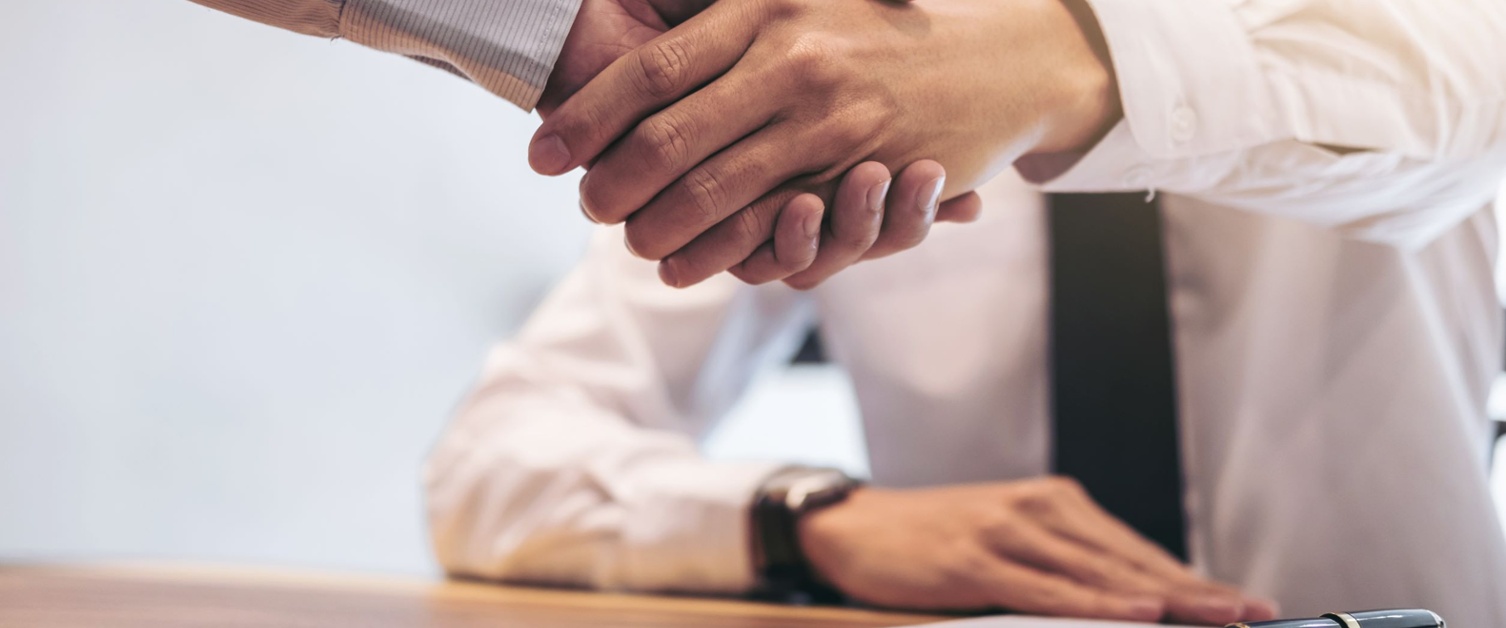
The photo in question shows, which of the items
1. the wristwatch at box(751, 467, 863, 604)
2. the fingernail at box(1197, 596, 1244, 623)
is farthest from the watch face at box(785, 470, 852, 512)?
the fingernail at box(1197, 596, 1244, 623)

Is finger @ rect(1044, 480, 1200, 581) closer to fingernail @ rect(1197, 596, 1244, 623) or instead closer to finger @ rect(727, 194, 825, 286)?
fingernail @ rect(1197, 596, 1244, 623)

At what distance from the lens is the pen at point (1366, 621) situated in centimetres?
36

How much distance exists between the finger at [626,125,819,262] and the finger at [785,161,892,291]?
32 mm

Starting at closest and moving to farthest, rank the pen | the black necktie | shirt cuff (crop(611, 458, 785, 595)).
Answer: the pen < shirt cuff (crop(611, 458, 785, 595)) < the black necktie

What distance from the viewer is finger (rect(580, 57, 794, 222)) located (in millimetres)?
472

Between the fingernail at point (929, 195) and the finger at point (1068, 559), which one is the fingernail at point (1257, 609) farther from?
the fingernail at point (929, 195)

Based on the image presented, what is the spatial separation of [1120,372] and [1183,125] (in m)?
0.44

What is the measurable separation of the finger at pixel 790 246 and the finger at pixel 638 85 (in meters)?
0.08

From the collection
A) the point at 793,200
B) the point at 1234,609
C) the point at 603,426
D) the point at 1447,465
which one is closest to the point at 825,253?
the point at 793,200

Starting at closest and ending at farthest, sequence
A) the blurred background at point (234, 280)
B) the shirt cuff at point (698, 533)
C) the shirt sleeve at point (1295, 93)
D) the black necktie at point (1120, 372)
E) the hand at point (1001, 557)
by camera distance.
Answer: the shirt sleeve at point (1295, 93)
the hand at point (1001, 557)
the shirt cuff at point (698, 533)
the black necktie at point (1120, 372)
the blurred background at point (234, 280)

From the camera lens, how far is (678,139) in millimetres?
471

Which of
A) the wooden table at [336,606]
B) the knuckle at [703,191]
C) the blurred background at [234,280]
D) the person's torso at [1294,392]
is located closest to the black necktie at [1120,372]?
the person's torso at [1294,392]

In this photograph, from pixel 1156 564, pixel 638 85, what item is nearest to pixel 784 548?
Answer: pixel 1156 564

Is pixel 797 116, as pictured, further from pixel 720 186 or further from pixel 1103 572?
pixel 1103 572
